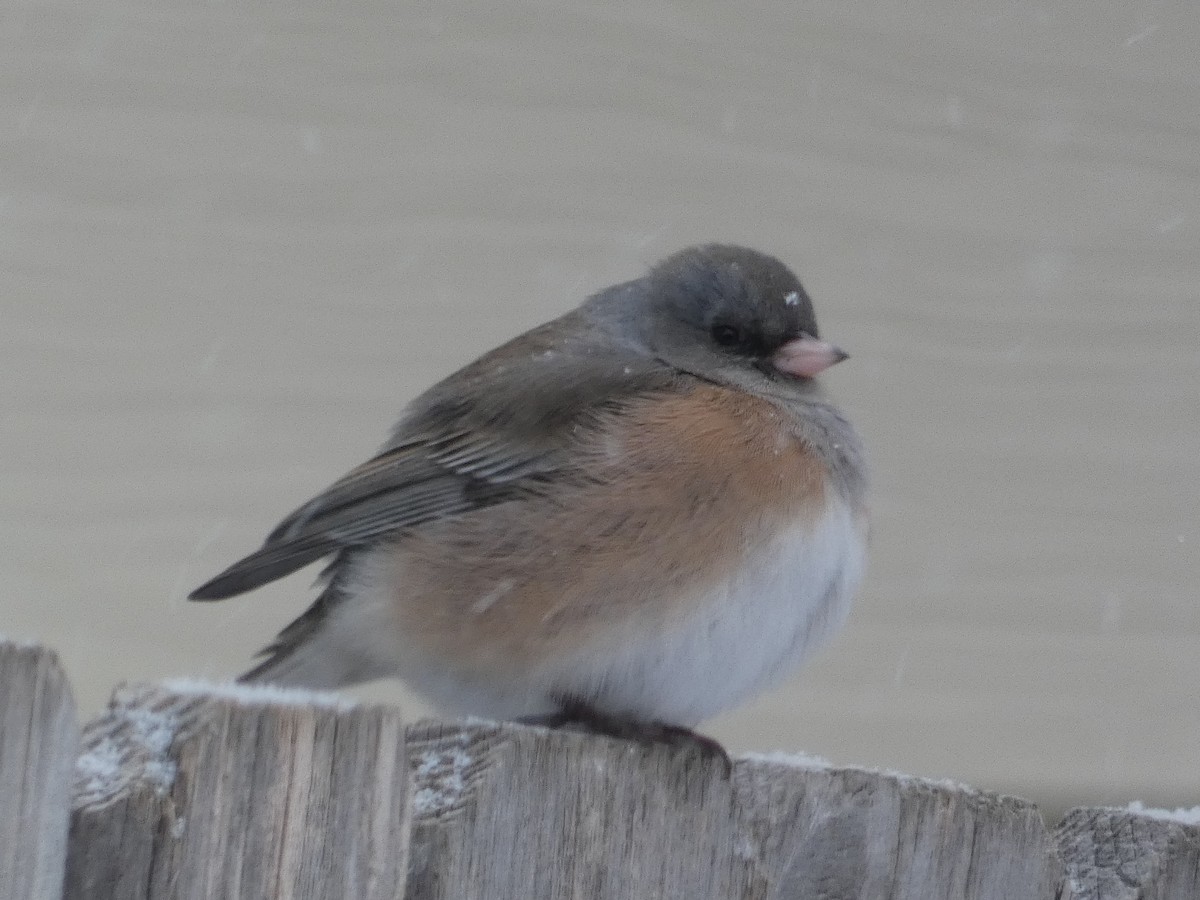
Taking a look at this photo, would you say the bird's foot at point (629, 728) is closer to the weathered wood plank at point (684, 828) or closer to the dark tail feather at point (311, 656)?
the weathered wood plank at point (684, 828)

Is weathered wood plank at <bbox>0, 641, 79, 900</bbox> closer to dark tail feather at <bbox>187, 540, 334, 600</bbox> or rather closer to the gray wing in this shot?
dark tail feather at <bbox>187, 540, 334, 600</bbox>

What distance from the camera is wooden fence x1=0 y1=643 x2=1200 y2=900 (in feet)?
4.17

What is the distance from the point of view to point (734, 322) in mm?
2955

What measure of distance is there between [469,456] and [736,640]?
0.56m

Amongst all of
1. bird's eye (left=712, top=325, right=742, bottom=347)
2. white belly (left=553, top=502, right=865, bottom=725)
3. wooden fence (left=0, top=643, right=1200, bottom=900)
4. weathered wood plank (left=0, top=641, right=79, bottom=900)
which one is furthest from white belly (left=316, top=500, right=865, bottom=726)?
weathered wood plank (left=0, top=641, right=79, bottom=900)

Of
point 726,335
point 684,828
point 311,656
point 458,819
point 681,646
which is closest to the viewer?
point 458,819

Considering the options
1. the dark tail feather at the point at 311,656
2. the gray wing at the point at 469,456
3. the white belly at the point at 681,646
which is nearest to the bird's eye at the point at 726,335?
the gray wing at the point at 469,456

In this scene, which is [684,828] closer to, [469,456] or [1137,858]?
[1137,858]

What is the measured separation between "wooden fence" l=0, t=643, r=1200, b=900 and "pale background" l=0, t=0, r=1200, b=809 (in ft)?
7.41

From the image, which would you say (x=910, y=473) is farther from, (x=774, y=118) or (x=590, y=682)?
(x=590, y=682)

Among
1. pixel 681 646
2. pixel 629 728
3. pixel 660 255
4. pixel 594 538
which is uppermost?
pixel 660 255

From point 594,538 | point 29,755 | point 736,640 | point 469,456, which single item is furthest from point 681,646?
point 29,755

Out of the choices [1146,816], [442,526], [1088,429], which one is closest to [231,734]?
[1146,816]

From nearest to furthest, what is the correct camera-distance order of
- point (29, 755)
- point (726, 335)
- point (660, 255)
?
point (29, 755) → point (726, 335) → point (660, 255)
